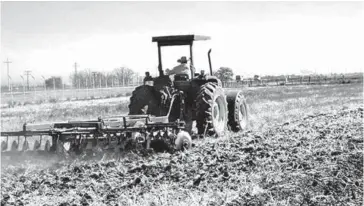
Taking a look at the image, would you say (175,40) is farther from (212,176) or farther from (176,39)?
(212,176)

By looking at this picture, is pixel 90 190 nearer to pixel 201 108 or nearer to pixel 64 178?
pixel 64 178

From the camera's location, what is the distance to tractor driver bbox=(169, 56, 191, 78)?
34.6 ft

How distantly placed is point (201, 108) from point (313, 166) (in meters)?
3.54

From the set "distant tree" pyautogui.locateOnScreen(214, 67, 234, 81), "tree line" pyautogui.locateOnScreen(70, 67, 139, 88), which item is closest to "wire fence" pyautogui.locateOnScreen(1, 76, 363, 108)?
"distant tree" pyautogui.locateOnScreen(214, 67, 234, 81)

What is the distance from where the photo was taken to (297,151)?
7.48m

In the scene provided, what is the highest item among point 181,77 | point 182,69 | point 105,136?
point 182,69

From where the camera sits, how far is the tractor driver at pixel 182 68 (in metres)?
10.6

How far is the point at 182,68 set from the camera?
1059 cm

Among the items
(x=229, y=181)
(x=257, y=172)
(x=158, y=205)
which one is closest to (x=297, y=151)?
(x=257, y=172)

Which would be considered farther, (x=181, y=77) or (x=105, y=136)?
(x=181, y=77)

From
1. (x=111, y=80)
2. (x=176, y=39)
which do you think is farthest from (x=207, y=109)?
(x=111, y=80)

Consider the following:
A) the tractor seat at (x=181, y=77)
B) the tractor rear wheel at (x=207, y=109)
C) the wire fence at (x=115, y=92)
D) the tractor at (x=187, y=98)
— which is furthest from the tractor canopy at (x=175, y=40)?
the wire fence at (x=115, y=92)

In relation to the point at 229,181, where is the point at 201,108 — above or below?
above

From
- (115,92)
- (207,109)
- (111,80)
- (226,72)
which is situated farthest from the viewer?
(111,80)
